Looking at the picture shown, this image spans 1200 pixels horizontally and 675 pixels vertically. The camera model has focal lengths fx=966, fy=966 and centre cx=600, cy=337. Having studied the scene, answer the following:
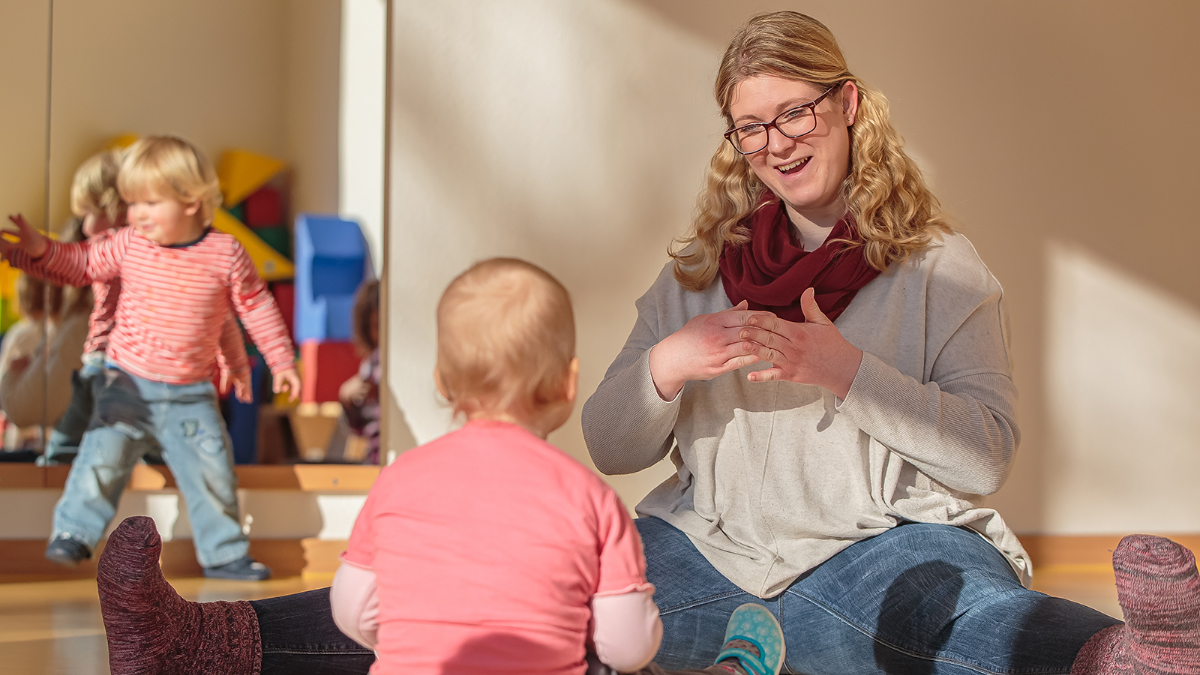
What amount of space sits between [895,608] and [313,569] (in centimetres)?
172

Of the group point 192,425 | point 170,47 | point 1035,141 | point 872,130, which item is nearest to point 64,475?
point 192,425

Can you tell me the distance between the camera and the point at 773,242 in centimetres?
145

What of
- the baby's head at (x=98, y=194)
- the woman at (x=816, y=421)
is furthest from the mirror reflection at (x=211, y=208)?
the woman at (x=816, y=421)

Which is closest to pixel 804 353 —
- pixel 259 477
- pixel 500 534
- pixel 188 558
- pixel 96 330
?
pixel 500 534

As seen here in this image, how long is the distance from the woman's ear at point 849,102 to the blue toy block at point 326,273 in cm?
150

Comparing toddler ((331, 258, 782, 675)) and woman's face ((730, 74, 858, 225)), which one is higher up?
woman's face ((730, 74, 858, 225))

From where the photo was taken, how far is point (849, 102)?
56.3 inches

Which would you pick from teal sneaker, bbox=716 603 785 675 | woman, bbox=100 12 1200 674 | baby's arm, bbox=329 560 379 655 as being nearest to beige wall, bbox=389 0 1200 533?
woman, bbox=100 12 1200 674

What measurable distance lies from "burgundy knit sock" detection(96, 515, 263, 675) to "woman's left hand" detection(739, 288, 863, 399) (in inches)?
28.3

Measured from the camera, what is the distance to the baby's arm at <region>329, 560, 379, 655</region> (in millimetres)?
866

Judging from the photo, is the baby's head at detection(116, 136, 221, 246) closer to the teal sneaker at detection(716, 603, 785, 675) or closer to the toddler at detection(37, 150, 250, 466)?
the toddler at detection(37, 150, 250, 466)

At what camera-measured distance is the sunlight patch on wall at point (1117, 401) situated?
108 inches

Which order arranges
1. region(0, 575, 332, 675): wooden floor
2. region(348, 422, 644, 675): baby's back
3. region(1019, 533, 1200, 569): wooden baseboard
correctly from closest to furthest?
region(348, 422, 644, 675): baby's back, region(0, 575, 332, 675): wooden floor, region(1019, 533, 1200, 569): wooden baseboard

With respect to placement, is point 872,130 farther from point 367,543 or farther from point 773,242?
point 367,543
